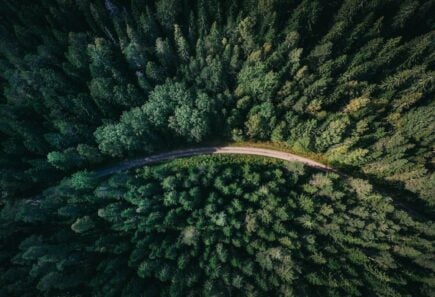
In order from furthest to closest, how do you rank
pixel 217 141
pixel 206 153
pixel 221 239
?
pixel 217 141 → pixel 206 153 → pixel 221 239

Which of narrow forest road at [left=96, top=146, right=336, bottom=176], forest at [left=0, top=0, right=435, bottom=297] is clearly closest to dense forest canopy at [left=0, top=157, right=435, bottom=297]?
forest at [left=0, top=0, right=435, bottom=297]

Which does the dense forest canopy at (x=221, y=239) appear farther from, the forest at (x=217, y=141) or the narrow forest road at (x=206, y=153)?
the narrow forest road at (x=206, y=153)

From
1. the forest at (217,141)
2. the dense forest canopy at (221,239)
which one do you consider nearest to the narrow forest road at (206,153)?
the forest at (217,141)

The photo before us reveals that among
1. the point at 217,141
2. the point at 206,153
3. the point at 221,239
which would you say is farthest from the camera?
the point at 217,141

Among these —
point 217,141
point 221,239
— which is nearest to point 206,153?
point 217,141

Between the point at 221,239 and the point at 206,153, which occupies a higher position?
the point at 206,153

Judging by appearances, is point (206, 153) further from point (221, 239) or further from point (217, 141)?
point (221, 239)
